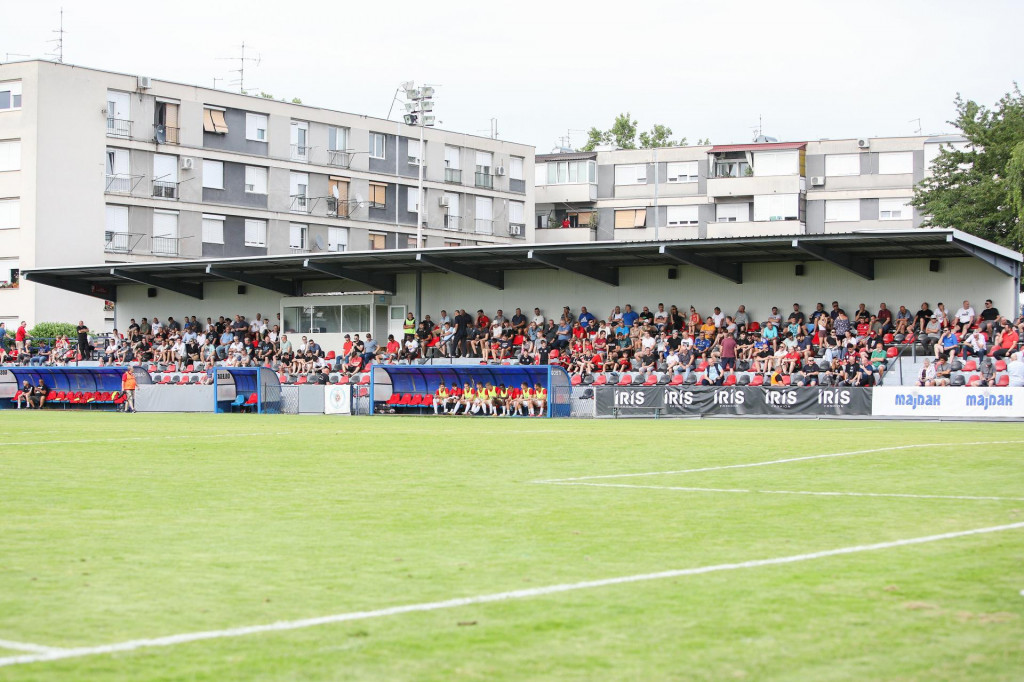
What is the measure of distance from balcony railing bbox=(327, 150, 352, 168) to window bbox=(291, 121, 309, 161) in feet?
5.00

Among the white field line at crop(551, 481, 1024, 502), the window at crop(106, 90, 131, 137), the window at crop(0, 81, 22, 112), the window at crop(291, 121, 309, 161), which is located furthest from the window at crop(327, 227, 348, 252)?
the white field line at crop(551, 481, 1024, 502)

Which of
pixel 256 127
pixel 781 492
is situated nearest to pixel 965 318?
pixel 781 492

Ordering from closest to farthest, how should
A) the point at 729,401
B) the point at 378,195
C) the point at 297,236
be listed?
1. the point at 729,401
2. the point at 297,236
3. the point at 378,195

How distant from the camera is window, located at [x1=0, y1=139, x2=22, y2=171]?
59875mm

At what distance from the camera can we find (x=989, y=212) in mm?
64812

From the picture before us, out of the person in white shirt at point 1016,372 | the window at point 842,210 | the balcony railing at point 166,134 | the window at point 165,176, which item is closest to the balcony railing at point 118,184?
the window at point 165,176

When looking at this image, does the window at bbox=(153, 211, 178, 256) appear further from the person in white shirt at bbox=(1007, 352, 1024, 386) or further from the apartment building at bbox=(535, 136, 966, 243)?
the person in white shirt at bbox=(1007, 352, 1024, 386)

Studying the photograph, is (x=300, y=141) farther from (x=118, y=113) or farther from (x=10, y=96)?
(x=10, y=96)

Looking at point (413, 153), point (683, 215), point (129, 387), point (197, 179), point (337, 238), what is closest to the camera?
point (129, 387)

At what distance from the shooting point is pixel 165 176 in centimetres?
6488

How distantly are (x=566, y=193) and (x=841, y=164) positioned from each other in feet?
61.9

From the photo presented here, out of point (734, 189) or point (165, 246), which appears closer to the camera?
point (165, 246)

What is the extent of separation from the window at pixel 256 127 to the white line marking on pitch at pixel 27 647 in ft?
214

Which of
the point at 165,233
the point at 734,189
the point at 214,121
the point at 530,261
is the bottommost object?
the point at 530,261
